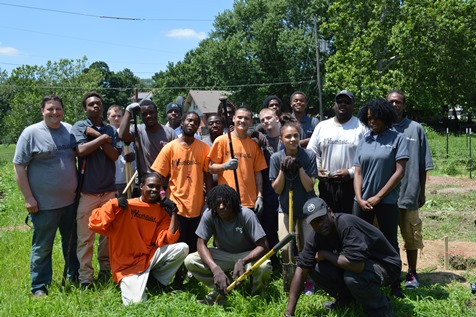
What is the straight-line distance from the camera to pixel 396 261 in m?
4.11

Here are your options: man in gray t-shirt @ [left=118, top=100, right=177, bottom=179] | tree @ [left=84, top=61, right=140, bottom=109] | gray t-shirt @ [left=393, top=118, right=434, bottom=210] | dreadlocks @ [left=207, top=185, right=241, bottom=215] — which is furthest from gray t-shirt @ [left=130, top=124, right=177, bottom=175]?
tree @ [left=84, top=61, right=140, bottom=109]

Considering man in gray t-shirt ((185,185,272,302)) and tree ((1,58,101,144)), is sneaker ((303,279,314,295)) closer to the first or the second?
man in gray t-shirt ((185,185,272,302))

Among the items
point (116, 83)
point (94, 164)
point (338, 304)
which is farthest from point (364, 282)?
point (116, 83)

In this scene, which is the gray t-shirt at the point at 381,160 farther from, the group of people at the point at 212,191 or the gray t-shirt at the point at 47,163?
the gray t-shirt at the point at 47,163

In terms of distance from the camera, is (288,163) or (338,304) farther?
(288,163)

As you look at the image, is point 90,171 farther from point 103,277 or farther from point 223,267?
point 223,267

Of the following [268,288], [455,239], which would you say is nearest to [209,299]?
[268,288]

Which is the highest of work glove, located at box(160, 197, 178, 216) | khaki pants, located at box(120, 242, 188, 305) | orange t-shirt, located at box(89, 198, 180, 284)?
work glove, located at box(160, 197, 178, 216)

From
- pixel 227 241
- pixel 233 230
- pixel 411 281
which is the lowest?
pixel 411 281

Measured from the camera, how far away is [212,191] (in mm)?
4629

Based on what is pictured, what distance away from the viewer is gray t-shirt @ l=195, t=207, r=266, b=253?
464 centimetres

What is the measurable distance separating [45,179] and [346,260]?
313cm

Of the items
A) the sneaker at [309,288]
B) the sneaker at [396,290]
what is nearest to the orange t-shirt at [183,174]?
the sneaker at [309,288]

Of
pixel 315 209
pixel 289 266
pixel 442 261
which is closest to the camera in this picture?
pixel 315 209
